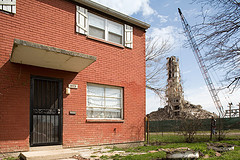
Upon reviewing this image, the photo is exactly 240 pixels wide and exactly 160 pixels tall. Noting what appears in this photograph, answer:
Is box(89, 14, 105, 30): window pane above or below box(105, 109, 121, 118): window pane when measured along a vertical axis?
above

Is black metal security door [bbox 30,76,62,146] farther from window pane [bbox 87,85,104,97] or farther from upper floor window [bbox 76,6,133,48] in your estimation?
upper floor window [bbox 76,6,133,48]

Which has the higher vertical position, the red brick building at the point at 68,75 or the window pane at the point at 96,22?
the window pane at the point at 96,22

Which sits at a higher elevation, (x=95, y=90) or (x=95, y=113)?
(x=95, y=90)

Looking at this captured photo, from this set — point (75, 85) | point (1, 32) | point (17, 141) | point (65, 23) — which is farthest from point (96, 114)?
point (1, 32)

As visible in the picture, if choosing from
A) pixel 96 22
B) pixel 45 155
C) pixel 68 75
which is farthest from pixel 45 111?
pixel 96 22

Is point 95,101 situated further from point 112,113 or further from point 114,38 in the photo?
point 114,38

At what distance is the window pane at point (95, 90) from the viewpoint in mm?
8841

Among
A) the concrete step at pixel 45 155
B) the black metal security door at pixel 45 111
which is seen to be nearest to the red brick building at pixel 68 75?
the black metal security door at pixel 45 111

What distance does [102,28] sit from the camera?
31.2ft

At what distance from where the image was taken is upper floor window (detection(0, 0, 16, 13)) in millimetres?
6937

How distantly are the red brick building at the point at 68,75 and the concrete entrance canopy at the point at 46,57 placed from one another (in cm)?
1

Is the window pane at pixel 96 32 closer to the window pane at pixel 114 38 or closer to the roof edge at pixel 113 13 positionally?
the window pane at pixel 114 38

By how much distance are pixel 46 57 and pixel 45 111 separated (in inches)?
74.6

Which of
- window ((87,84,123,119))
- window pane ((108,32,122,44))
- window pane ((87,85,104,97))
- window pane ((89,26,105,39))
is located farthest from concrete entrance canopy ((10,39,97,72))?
window pane ((108,32,122,44))
